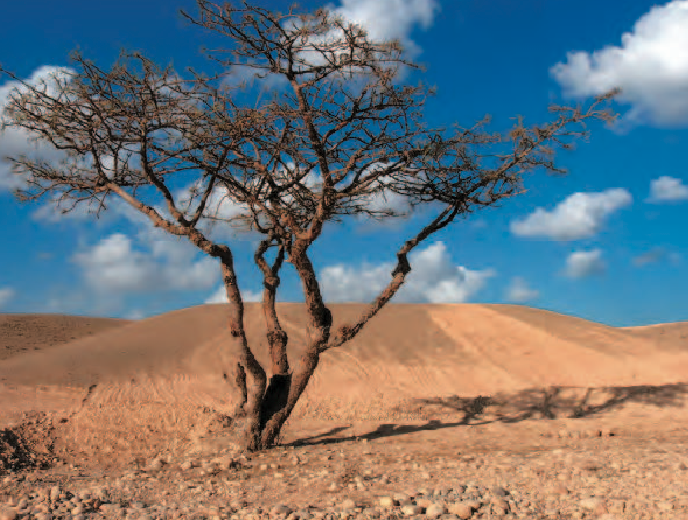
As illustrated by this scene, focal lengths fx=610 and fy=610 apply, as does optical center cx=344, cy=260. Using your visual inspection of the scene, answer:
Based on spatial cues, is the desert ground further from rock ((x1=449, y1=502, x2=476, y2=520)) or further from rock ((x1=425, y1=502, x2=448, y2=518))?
rock ((x1=449, y1=502, x2=476, y2=520))

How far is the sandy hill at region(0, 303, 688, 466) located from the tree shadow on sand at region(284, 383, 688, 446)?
269 mm

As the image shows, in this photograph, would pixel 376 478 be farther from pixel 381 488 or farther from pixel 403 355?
pixel 403 355

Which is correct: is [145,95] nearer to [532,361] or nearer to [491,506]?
[491,506]

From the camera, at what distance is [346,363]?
726 inches

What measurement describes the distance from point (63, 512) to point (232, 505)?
1.62 m

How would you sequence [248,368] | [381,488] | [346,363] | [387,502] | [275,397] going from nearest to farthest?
[387,502] → [381,488] → [248,368] → [275,397] → [346,363]

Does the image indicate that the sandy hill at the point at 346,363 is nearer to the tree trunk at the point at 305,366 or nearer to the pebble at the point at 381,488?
the tree trunk at the point at 305,366

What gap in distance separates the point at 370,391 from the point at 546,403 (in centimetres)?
428

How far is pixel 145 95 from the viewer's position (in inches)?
328

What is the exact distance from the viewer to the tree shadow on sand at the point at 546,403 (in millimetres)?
13250

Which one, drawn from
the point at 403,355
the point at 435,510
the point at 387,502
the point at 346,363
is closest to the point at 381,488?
the point at 387,502

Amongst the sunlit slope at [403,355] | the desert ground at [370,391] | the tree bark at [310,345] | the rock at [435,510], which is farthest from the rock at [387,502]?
the sunlit slope at [403,355]

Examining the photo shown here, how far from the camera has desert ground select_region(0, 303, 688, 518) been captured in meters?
9.32

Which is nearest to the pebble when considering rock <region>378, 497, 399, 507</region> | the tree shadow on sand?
rock <region>378, 497, 399, 507</region>
